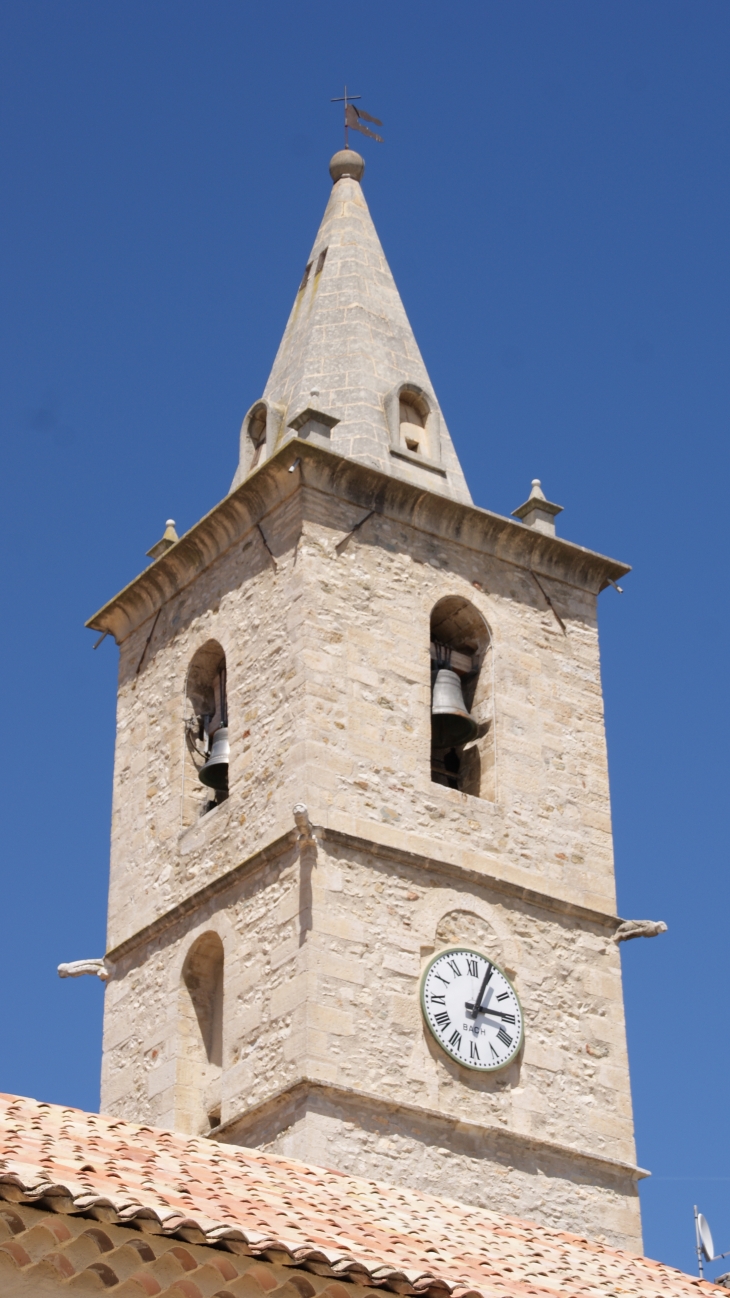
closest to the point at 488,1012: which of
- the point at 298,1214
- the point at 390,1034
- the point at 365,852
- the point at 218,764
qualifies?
the point at 390,1034

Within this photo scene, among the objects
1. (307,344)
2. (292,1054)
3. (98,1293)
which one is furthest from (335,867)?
(98,1293)

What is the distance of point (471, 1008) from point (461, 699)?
291 centimetres

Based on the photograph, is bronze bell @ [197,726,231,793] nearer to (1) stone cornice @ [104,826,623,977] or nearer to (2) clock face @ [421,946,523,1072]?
(1) stone cornice @ [104,826,623,977]

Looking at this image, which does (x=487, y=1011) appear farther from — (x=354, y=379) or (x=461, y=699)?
(x=354, y=379)

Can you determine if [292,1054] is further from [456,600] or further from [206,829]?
[456,600]

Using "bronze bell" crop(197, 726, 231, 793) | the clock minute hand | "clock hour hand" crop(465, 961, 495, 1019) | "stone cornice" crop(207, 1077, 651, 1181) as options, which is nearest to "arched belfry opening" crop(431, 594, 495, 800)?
"clock hour hand" crop(465, 961, 495, 1019)

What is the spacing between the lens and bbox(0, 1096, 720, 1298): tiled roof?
10641 millimetres

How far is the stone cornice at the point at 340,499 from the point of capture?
19.1 m

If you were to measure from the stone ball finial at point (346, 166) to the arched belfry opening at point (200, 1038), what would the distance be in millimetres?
8622

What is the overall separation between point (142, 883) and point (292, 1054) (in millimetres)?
3473

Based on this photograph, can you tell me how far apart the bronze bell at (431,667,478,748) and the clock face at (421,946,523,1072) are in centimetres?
225

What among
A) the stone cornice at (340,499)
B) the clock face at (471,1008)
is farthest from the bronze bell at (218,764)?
the clock face at (471,1008)

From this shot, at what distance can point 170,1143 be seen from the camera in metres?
13.6

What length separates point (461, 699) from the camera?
19391 mm
